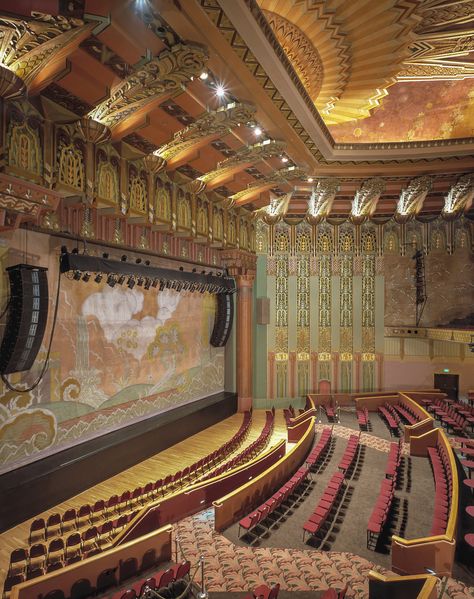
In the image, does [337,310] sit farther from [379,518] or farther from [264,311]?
[379,518]

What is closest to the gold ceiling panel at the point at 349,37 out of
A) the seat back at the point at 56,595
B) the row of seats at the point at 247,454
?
the row of seats at the point at 247,454

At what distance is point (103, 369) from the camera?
9141 mm

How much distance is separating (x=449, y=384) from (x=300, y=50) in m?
11.8

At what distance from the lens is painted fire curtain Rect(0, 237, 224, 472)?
7.37 meters

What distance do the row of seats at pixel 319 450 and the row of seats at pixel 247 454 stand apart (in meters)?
1.33

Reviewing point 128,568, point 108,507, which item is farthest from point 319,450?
point 128,568

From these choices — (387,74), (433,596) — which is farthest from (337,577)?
(387,74)

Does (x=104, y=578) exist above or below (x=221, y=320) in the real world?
below

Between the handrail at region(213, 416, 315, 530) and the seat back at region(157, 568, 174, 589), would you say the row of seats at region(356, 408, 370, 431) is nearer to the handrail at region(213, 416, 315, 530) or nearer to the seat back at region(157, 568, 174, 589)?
the handrail at region(213, 416, 315, 530)

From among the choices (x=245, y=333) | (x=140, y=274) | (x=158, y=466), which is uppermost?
(x=140, y=274)

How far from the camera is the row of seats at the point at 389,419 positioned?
36.9ft

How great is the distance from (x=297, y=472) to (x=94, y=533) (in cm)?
410

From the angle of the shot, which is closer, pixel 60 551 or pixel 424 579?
pixel 424 579

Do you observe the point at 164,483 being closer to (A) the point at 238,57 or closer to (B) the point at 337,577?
(B) the point at 337,577
